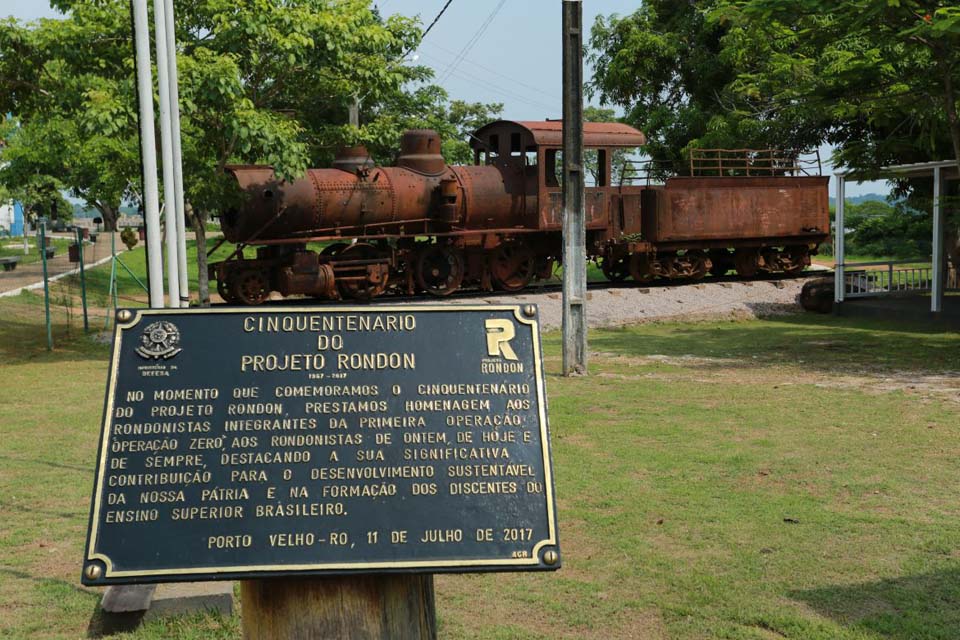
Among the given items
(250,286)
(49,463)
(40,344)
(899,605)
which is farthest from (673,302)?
(899,605)

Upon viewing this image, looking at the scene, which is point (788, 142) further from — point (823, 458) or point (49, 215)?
point (49, 215)

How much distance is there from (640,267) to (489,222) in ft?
13.3

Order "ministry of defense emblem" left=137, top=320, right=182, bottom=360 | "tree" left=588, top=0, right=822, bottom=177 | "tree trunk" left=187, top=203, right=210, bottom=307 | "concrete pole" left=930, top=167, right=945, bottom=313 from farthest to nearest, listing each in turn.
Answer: "tree" left=588, top=0, right=822, bottom=177 → "concrete pole" left=930, top=167, right=945, bottom=313 → "tree trunk" left=187, top=203, right=210, bottom=307 → "ministry of defense emblem" left=137, top=320, right=182, bottom=360

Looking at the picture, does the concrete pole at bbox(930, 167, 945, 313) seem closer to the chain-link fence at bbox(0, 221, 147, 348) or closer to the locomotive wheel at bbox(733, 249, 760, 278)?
the locomotive wheel at bbox(733, 249, 760, 278)

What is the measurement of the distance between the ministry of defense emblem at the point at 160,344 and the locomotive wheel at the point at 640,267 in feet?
66.8

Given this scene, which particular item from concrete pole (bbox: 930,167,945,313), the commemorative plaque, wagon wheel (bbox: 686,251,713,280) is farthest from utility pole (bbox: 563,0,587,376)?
wagon wheel (bbox: 686,251,713,280)

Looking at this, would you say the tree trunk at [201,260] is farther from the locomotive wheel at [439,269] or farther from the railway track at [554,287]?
the locomotive wheel at [439,269]

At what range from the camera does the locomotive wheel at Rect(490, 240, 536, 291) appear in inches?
882

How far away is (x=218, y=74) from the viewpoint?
14.1 metres

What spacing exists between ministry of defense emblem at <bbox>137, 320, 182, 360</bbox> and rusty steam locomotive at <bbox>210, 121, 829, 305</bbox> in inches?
595

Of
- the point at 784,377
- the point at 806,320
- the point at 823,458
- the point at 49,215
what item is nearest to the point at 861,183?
the point at 806,320

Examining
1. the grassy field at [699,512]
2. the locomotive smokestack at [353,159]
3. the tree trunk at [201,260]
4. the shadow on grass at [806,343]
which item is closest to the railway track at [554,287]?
the tree trunk at [201,260]

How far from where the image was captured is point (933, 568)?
6.20 metres

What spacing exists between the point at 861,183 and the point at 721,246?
20.3ft
